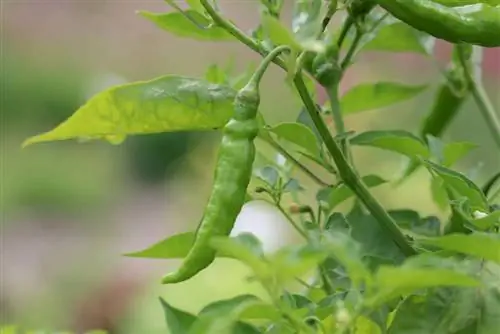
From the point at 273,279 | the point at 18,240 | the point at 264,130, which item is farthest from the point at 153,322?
the point at 273,279

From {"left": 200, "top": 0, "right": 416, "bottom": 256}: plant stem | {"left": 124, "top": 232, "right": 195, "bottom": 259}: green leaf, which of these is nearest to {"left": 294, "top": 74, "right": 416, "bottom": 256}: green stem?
{"left": 200, "top": 0, "right": 416, "bottom": 256}: plant stem

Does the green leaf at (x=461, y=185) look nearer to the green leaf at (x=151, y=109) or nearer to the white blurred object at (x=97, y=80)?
the green leaf at (x=151, y=109)

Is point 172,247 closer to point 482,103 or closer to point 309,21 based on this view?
point 309,21

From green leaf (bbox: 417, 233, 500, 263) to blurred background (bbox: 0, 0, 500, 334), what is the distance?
56.7 inches

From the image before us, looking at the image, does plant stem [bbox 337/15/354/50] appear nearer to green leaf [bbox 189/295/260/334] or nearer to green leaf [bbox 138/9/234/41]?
green leaf [bbox 138/9/234/41]

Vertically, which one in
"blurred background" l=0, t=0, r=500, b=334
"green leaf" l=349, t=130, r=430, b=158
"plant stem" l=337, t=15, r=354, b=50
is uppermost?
"plant stem" l=337, t=15, r=354, b=50

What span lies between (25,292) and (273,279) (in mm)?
2279

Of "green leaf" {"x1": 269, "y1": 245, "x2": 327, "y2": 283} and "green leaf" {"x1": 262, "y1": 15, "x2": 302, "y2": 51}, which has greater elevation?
"green leaf" {"x1": 262, "y1": 15, "x2": 302, "y2": 51}

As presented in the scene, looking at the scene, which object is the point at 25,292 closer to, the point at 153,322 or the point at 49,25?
the point at 153,322

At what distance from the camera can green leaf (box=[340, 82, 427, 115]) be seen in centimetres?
74

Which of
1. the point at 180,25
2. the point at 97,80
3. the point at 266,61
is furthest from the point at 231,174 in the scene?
the point at 97,80

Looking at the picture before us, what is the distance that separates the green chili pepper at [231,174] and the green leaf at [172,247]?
0.08 meters

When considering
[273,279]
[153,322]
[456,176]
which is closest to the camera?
[273,279]

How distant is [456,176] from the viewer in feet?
1.71
